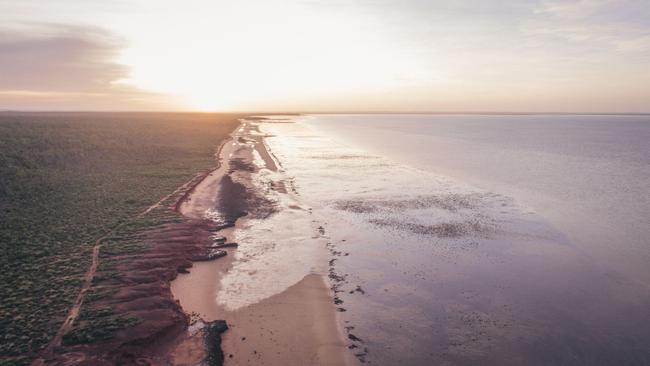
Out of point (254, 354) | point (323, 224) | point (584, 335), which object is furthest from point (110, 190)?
point (584, 335)

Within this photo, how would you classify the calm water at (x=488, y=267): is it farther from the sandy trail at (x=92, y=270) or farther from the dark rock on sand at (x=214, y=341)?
the sandy trail at (x=92, y=270)

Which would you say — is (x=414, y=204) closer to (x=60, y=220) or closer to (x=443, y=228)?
(x=443, y=228)

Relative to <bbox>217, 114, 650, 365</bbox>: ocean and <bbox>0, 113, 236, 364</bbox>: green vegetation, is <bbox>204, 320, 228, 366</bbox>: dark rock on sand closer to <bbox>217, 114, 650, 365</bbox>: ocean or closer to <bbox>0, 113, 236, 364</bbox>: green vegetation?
<bbox>217, 114, 650, 365</bbox>: ocean

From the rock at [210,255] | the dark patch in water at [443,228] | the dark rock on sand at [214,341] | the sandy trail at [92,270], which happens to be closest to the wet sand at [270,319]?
the dark rock on sand at [214,341]

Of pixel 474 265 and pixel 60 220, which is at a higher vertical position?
pixel 60 220

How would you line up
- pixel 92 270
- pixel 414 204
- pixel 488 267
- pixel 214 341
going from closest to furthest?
pixel 214 341
pixel 92 270
pixel 488 267
pixel 414 204

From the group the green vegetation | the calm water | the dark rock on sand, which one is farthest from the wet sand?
the green vegetation

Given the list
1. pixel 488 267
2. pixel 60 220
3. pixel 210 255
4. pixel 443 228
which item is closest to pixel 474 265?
pixel 488 267

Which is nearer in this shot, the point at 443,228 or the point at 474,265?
the point at 474,265
